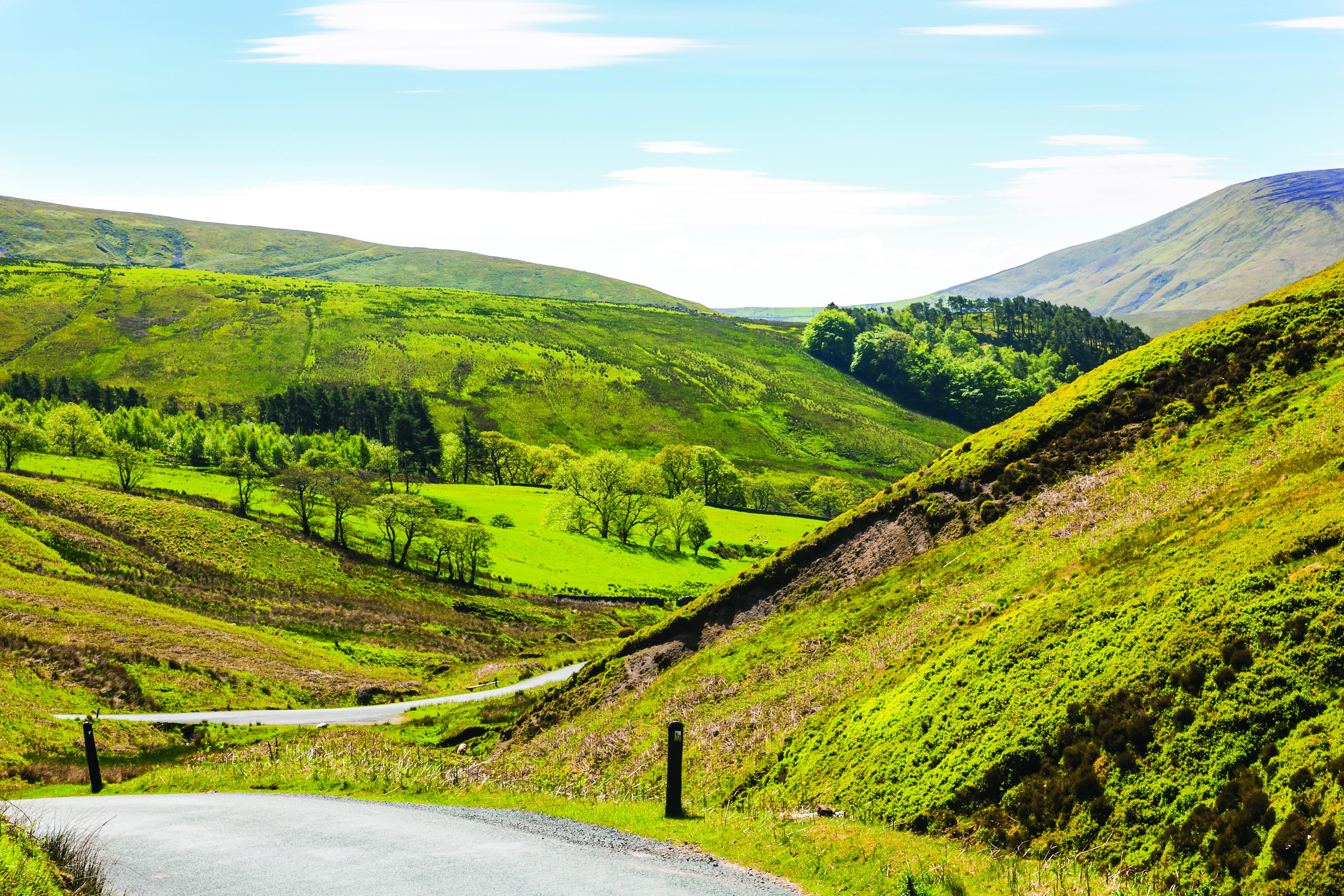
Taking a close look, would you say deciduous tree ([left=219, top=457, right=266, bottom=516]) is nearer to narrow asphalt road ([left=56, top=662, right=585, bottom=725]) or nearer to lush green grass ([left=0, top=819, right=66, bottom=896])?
narrow asphalt road ([left=56, top=662, right=585, bottom=725])

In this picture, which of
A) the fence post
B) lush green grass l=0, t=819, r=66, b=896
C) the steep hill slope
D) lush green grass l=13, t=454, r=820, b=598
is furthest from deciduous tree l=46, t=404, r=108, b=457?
lush green grass l=0, t=819, r=66, b=896

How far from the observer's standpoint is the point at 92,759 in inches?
929

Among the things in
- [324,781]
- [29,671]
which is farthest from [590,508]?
[324,781]

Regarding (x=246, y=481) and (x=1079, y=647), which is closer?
(x=1079, y=647)

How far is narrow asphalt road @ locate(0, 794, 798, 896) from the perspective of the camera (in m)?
12.1

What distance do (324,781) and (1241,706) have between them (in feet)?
73.9

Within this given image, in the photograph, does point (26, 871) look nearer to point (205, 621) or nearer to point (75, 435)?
point (205, 621)

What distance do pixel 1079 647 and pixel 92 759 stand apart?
26.8 metres

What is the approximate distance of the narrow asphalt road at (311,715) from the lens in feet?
132

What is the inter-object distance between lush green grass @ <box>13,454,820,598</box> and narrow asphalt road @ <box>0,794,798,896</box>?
84862mm

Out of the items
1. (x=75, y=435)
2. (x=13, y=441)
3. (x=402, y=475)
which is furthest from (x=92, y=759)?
(x=75, y=435)

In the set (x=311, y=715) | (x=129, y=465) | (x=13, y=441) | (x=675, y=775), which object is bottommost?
(x=311, y=715)

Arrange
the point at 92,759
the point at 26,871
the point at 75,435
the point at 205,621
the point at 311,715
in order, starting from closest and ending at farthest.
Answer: the point at 26,871 → the point at 92,759 → the point at 311,715 → the point at 205,621 → the point at 75,435

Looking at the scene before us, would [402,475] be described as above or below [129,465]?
below
